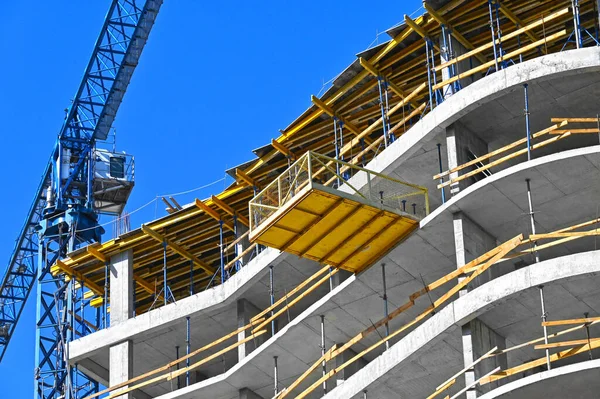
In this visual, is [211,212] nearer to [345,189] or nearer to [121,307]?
[121,307]

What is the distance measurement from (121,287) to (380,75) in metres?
12.6

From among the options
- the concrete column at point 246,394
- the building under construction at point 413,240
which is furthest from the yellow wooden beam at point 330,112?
the concrete column at point 246,394

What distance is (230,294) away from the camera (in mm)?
48812

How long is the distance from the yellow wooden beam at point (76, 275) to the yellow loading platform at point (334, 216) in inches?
550

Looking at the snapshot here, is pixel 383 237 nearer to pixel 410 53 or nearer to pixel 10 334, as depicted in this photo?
pixel 410 53

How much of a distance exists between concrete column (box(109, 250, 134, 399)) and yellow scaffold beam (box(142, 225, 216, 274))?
1.54m

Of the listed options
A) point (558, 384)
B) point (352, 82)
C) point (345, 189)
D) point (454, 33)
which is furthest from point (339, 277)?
point (558, 384)

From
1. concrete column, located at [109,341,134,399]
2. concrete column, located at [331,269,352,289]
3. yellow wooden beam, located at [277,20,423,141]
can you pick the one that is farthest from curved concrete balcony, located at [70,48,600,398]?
yellow wooden beam, located at [277,20,423,141]

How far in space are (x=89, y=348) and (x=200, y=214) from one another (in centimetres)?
584

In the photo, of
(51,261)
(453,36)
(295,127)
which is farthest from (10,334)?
(453,36)

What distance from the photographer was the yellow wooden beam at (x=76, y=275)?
54312 mm

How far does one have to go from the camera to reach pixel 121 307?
52219 mm

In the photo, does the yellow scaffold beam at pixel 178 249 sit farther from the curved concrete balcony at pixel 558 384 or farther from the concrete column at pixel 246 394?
the curved concrete balcony at pixel 558 384

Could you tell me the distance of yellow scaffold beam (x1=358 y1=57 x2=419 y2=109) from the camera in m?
45.9
